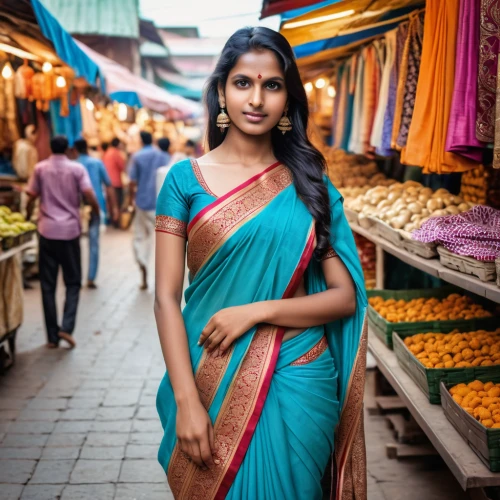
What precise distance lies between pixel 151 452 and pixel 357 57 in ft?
15.2

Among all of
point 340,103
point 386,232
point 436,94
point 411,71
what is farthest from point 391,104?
point 340,103

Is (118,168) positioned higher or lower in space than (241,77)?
lower

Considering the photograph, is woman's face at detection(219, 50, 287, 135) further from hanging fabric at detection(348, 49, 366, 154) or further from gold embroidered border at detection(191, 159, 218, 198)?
hanging fabric at detection(348, 49, 366, 154)

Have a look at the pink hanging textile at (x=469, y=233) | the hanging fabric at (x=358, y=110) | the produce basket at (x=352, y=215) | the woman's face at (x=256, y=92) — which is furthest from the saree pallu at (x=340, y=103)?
the woman's face at (x=256, y=92)

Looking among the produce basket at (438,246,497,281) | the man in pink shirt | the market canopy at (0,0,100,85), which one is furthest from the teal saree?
the man in pink shirt

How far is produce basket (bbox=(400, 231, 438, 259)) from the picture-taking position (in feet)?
12.7

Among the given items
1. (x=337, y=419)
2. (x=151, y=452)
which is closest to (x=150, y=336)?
(x=151, y=452)

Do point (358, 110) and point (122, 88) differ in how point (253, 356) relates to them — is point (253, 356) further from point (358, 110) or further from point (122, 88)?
point (122, 88)

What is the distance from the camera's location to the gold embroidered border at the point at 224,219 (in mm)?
2070

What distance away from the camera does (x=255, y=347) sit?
2.07 metres

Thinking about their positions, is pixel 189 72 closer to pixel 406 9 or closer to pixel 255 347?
pixel 406 9

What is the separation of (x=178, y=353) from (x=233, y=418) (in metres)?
0.25

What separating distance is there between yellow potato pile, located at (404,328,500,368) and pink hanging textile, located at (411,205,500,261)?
2.13 ft

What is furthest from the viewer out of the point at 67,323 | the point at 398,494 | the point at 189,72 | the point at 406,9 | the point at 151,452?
the point at 189,72
